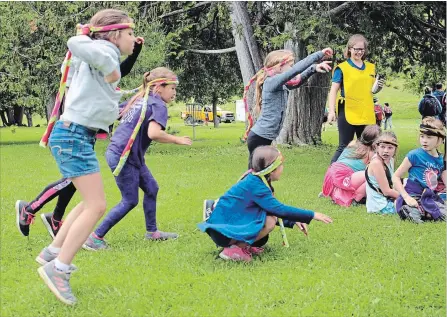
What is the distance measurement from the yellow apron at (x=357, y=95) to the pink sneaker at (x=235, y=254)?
393 cm

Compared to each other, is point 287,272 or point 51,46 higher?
point 51,46

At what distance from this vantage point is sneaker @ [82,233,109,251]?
5855mm

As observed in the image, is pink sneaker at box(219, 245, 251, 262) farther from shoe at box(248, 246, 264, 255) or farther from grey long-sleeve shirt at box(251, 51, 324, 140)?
grey long-sleeve shirt at box(251, 51, 324, 140)

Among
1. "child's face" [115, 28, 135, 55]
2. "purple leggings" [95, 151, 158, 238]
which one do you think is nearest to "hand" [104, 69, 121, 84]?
"child's face" [115, 28, 135, 55]

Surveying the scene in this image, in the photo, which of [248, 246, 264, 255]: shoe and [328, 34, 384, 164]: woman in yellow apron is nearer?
[248, 246, 264, 255]: shoe

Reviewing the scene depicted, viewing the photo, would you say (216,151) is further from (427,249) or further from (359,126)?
(427,249)

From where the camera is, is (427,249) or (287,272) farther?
(427,249)

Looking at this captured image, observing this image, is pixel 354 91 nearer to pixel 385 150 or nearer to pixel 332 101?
pixel 332 101

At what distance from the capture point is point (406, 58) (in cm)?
1992

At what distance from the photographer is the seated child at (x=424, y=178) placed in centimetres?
689

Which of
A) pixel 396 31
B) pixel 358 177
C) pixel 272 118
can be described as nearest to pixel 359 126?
pixel 358 177

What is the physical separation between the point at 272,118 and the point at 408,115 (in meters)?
51.1

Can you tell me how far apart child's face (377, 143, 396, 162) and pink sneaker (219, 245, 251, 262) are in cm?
284

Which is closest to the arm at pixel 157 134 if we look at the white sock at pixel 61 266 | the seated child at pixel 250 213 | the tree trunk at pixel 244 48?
the seated child at pixel 250 213
